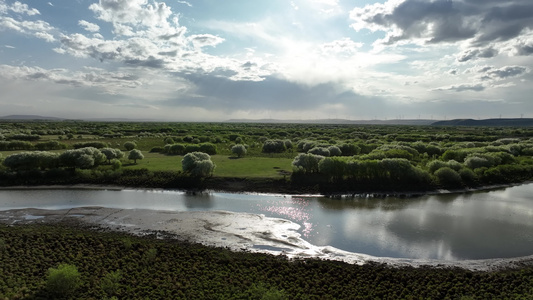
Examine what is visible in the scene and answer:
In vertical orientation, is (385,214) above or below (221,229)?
above

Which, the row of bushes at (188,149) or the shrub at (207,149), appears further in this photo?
the row of bushes at (188,149)

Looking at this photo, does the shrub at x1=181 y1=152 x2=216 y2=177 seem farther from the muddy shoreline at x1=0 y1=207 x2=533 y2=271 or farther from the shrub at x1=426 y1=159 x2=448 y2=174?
the shrub at x1=426 y1=159 x2=448 y2=174

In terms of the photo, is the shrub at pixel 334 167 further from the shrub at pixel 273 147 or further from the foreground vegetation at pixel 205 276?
the shrub at pixel 273 147

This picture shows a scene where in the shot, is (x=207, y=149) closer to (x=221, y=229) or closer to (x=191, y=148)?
(x=191, y=148)

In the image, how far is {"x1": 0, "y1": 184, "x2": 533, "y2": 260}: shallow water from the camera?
2075 centimetres

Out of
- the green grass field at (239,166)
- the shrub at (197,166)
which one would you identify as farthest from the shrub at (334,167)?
the shrub at (197,166)

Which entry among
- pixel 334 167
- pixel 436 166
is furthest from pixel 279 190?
pixel 436 166

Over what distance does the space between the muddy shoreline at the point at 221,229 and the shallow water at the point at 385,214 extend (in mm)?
984

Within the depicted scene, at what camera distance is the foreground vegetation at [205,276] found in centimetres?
1458

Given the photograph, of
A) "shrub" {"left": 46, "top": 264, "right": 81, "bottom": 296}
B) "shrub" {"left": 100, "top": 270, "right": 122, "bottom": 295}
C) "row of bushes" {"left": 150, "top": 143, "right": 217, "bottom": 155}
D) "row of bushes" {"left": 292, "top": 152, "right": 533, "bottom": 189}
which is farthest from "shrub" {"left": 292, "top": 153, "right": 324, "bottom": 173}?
"shrub" {"left": 46, "top": 264, "right": 81, "bottom": 296}

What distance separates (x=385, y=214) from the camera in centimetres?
2803

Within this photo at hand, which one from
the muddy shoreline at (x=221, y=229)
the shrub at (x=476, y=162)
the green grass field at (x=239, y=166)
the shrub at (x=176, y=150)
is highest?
the shrub at (x=476, y=162)

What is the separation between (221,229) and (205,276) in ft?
24.8

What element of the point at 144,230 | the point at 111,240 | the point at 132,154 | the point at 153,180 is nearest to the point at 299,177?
the point at 153,180
